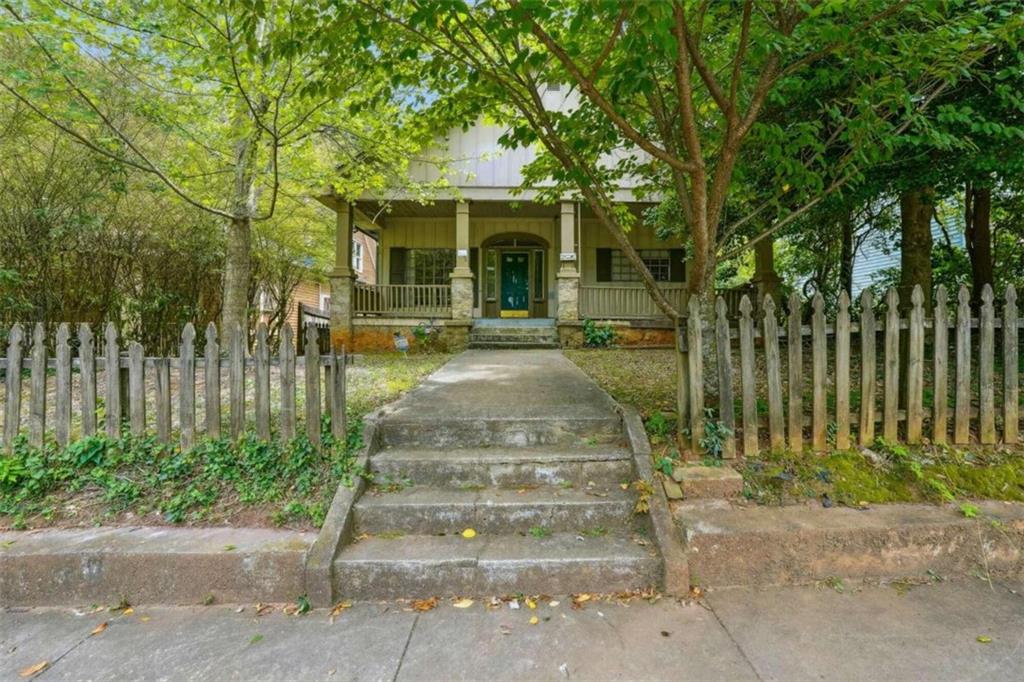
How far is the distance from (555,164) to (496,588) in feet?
11.6

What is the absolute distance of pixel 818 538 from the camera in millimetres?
2721

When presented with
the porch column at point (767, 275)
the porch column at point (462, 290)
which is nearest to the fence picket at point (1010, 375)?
the porch column at point (767, 275)

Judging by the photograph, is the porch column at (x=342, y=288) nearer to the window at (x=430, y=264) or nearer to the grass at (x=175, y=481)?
the window at (x=430, y=264)

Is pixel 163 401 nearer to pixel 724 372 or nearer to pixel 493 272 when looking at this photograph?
pixel 724 372

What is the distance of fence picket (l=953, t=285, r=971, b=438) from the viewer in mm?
3521

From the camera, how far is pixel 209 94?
228 inches

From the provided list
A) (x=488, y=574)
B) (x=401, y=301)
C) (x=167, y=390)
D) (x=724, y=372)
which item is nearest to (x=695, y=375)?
(x=724, y=372)

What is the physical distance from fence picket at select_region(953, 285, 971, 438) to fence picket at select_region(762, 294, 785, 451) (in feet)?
4.20

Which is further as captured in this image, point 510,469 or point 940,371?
point 940,371

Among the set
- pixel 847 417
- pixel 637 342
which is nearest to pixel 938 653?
pixel 847 417

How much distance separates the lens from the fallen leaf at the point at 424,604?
2508 mm

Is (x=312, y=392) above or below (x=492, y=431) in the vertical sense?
above

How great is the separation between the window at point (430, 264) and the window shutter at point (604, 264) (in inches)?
163

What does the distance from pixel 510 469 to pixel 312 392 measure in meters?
1.46
